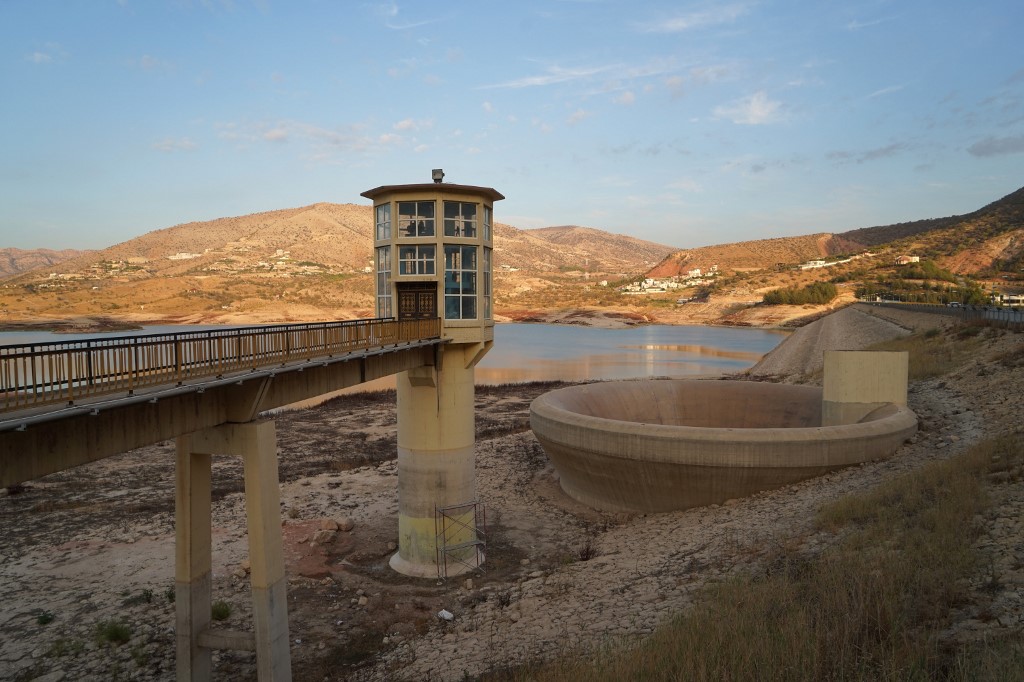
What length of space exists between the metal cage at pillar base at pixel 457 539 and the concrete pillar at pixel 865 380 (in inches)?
444

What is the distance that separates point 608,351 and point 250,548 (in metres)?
81.9

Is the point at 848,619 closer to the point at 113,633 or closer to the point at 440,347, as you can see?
the point at 440,347

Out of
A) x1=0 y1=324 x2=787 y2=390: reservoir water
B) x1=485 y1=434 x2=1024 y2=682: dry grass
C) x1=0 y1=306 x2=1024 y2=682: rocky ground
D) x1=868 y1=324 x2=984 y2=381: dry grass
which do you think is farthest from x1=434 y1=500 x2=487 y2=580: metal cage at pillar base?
x1=0 y1=324 x2=787 y2=390: reservoir water

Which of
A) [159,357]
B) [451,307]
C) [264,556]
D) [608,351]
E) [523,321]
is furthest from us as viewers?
[523,321]

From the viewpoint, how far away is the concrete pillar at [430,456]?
1535cm

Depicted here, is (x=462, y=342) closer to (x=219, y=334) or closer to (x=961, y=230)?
(x=219, y=334)

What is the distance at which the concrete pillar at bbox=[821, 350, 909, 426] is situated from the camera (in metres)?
18.7

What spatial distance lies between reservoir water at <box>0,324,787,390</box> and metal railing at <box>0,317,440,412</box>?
103ft

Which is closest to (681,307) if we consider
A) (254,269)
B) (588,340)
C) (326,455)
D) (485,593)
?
(588,340)

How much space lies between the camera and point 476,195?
1550cm

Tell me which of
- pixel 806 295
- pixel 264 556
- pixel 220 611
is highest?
pixel 806 295

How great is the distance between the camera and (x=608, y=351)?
294ft

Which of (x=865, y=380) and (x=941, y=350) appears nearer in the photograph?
(x=865, y=380)

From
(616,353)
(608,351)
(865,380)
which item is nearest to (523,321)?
(608,351)
